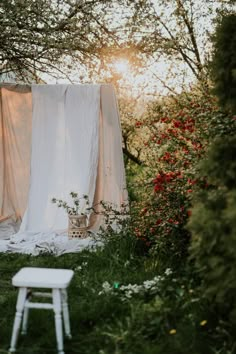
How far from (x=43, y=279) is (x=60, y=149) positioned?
352 centimetres

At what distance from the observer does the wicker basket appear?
5676 mm

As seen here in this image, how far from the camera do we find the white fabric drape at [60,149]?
19.5ft

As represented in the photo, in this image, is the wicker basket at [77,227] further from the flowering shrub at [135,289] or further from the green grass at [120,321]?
the flowering shrub at [135,289]

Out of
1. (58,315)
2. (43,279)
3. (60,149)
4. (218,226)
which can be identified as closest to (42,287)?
(43,279)

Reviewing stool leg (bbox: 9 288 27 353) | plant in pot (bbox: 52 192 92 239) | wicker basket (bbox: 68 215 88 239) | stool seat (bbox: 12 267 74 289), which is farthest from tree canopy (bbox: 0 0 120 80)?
stool leg (bbox: 9 288 27 353)

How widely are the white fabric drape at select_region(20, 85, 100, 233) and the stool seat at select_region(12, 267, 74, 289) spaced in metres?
3.00

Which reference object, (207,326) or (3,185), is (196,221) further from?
(3,185)

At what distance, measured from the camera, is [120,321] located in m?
3.08

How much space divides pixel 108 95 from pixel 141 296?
126 inches

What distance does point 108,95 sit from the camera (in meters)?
5.97

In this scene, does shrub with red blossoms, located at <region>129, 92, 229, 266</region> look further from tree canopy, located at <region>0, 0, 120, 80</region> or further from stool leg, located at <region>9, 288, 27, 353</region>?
tree canopy, located at <region>0, 0, 120, 80</region>

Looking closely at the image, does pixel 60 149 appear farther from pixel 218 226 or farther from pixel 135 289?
pixel 218 226

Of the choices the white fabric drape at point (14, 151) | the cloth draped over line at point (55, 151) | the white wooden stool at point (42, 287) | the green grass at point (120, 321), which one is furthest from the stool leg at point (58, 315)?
the white fabric drape at point (14, 151)

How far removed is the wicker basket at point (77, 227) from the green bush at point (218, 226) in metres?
3.08
